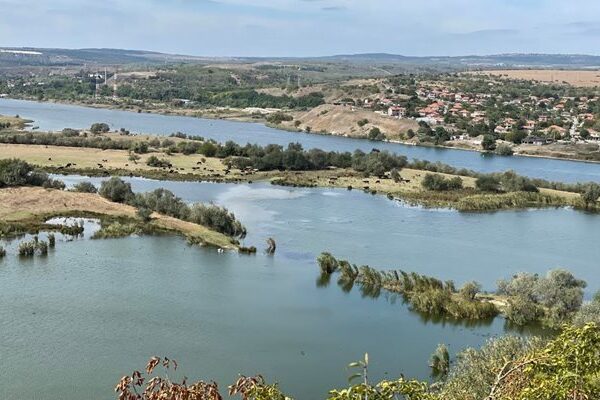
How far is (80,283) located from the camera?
25.1 meters

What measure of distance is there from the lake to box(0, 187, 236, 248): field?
114 ft

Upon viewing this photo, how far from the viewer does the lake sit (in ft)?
213

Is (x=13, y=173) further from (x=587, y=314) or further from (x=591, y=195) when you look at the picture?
(x=591, y=195)

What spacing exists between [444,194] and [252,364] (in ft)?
98.5

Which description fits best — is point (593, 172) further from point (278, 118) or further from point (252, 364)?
point (252, 364)

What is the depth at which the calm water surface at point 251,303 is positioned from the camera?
18889mm

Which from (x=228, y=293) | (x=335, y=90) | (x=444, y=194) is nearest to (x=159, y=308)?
(x=228, y=293)

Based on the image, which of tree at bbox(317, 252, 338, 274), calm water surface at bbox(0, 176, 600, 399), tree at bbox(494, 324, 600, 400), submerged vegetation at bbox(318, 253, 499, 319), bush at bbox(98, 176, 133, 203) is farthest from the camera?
bush at bbox(98, 176, 133, 203)

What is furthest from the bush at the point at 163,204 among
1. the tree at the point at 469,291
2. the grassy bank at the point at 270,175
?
the tree at the point at 469,291

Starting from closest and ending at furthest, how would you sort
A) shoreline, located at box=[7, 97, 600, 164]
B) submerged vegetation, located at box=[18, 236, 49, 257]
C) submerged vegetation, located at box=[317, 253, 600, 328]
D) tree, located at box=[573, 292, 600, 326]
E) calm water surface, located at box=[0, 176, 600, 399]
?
calm water surface, located at box=[0, 176, 600, 399] → tree, located at box=[573, 292, 600, 326] → submerged vegetation, located at box=[317, 253, 600, 328] → submerged vegetation, located at box=[18, 236, 49, 257] → shoreline, located at box=[7, 97, 600, 164]

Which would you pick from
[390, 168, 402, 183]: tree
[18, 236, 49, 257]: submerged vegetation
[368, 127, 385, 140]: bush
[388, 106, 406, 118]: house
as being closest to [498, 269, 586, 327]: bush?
[18, 236, 49, 257]: submerged vegetation

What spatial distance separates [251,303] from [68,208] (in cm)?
1540

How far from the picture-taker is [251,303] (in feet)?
79.7

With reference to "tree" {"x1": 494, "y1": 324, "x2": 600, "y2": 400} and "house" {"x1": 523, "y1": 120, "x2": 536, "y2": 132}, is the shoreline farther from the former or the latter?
"tree" {"x1": 494, "y1": 324, "x2": 600, "y2": 400}
